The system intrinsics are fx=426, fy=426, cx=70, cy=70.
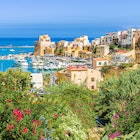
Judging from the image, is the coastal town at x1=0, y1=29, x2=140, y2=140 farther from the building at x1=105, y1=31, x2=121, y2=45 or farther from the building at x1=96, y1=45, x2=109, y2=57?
the building at x1=105, y1=31, x2=121, y2=45

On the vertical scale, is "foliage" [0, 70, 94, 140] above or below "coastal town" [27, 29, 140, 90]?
below

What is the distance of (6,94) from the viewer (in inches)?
268

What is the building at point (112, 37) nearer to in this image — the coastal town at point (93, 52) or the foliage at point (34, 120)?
the coastal town at point (93, 52)

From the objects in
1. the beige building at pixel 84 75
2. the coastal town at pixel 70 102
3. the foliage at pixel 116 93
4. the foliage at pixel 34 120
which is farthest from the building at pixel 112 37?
the foliage at pixel 34 120

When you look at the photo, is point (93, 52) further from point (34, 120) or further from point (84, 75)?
point (34, 120)

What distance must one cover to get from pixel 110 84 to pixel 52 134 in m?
7.68

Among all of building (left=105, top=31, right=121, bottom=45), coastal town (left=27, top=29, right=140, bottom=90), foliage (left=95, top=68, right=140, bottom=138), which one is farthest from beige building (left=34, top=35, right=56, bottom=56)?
foliage (left=95, top=68, right=140, bottom=138)

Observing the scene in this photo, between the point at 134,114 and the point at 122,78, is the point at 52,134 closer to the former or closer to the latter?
the point at 134,114

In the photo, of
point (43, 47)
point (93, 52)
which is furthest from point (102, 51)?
point (43, 47)

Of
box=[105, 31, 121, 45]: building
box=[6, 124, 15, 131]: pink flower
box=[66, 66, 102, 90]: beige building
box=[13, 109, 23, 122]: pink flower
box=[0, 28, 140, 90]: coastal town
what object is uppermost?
box=[105, 31, 121, 45]: building

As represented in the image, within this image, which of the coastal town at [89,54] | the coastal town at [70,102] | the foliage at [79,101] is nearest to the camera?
the coastal town at [70,102]

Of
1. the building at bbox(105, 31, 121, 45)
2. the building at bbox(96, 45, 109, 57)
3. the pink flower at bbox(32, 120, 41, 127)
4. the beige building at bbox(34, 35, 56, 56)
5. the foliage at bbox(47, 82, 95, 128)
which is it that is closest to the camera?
the pink flower at bbox(32, 120, 41, 127)

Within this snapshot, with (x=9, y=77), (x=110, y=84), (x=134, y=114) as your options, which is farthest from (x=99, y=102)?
(x=134, y=114)

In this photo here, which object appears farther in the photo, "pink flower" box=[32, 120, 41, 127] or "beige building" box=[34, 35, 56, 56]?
"beige building" box=[34, 35, 56, 56]
